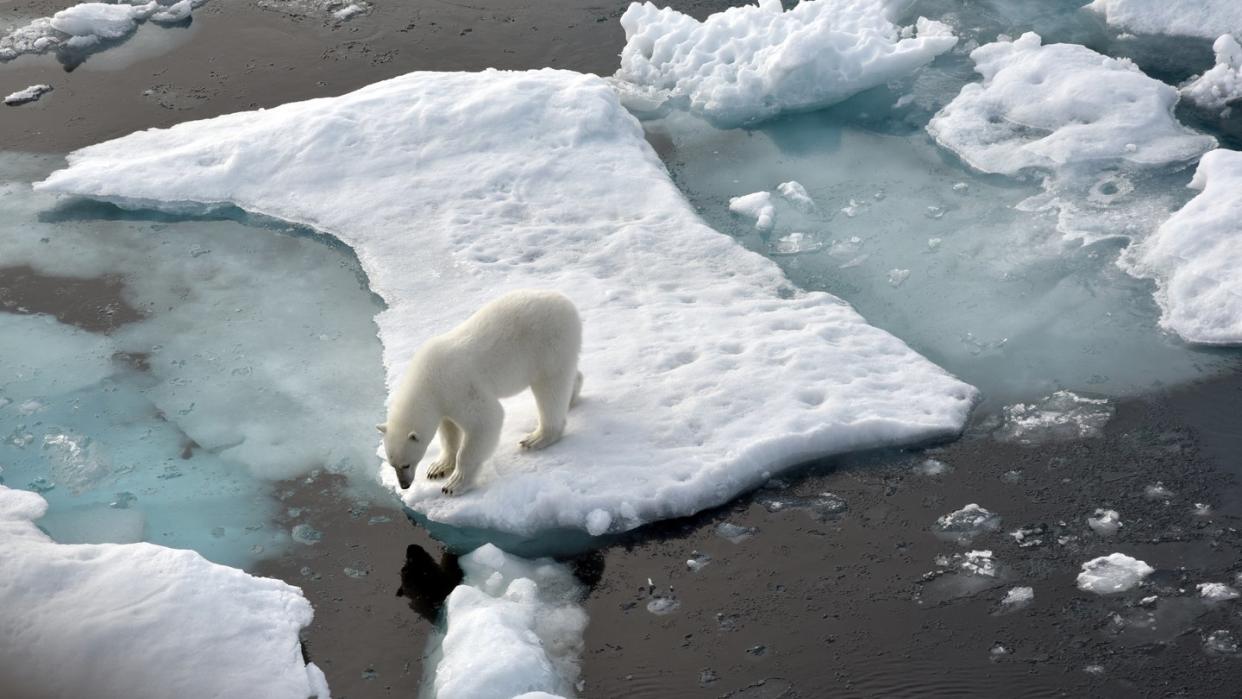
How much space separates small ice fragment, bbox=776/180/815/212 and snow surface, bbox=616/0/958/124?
57.6 inches

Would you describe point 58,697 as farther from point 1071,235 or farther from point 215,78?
point 215,78

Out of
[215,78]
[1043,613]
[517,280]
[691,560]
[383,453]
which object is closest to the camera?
[1043,613]

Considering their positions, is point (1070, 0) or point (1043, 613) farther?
point (1070, 0)

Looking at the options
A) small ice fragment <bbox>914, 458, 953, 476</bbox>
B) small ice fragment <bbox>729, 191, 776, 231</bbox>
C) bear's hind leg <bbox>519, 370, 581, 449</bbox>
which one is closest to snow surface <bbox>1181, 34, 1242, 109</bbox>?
small ice fragment <bbox>729, 191, 776, 231</bbox>

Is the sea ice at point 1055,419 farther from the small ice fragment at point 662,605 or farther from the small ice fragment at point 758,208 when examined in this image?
the small ice fragment at point 758,208

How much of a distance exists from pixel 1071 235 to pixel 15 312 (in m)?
7.25

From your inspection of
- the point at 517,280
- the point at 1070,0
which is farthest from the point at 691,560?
the point at 1070,0

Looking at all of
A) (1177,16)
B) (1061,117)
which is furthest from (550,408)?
(1177,16)

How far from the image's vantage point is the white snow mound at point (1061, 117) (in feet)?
29.9

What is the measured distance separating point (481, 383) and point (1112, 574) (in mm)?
3148

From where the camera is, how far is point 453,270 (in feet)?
26.7

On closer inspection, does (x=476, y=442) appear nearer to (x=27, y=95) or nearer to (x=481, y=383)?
(x=481, y=383)

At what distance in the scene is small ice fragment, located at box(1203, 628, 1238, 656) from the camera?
5.12 metres

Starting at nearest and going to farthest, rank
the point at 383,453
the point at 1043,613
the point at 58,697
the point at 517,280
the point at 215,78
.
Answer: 1. the point at 58,697
2. the point at 1043,613
3. the point at 383,453
4. the point at 517,280
5. the point at 215,78
